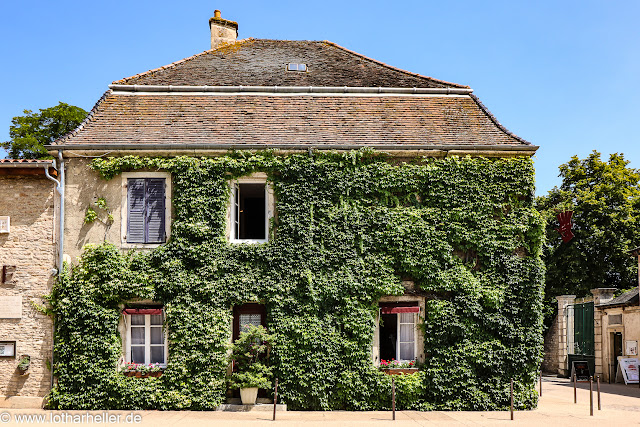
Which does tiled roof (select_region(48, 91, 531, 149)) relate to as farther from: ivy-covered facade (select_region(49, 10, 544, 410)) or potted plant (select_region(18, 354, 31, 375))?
potted plant (select_region(18, 354, 31, 375))

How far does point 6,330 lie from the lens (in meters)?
15.2

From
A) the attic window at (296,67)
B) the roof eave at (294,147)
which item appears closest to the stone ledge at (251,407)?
the roof eave at (294,147)

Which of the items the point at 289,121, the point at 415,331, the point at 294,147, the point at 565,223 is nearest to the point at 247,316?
the point at 415,331

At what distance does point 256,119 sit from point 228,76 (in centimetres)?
225

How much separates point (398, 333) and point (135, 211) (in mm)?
7130

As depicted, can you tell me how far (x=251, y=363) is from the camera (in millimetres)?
15070

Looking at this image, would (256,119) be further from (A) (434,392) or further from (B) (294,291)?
(A) (434,392)

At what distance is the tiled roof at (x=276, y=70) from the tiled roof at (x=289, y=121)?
2.17ft

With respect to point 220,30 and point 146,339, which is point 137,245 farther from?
point 220,30

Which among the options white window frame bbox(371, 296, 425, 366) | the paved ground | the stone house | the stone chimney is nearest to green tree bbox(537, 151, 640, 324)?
the stone house

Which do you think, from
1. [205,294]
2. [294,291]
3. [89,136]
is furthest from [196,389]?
[89,136]

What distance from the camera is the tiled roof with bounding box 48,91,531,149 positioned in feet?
53.1

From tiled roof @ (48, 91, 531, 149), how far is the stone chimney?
427cm

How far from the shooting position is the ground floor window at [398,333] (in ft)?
51.4
